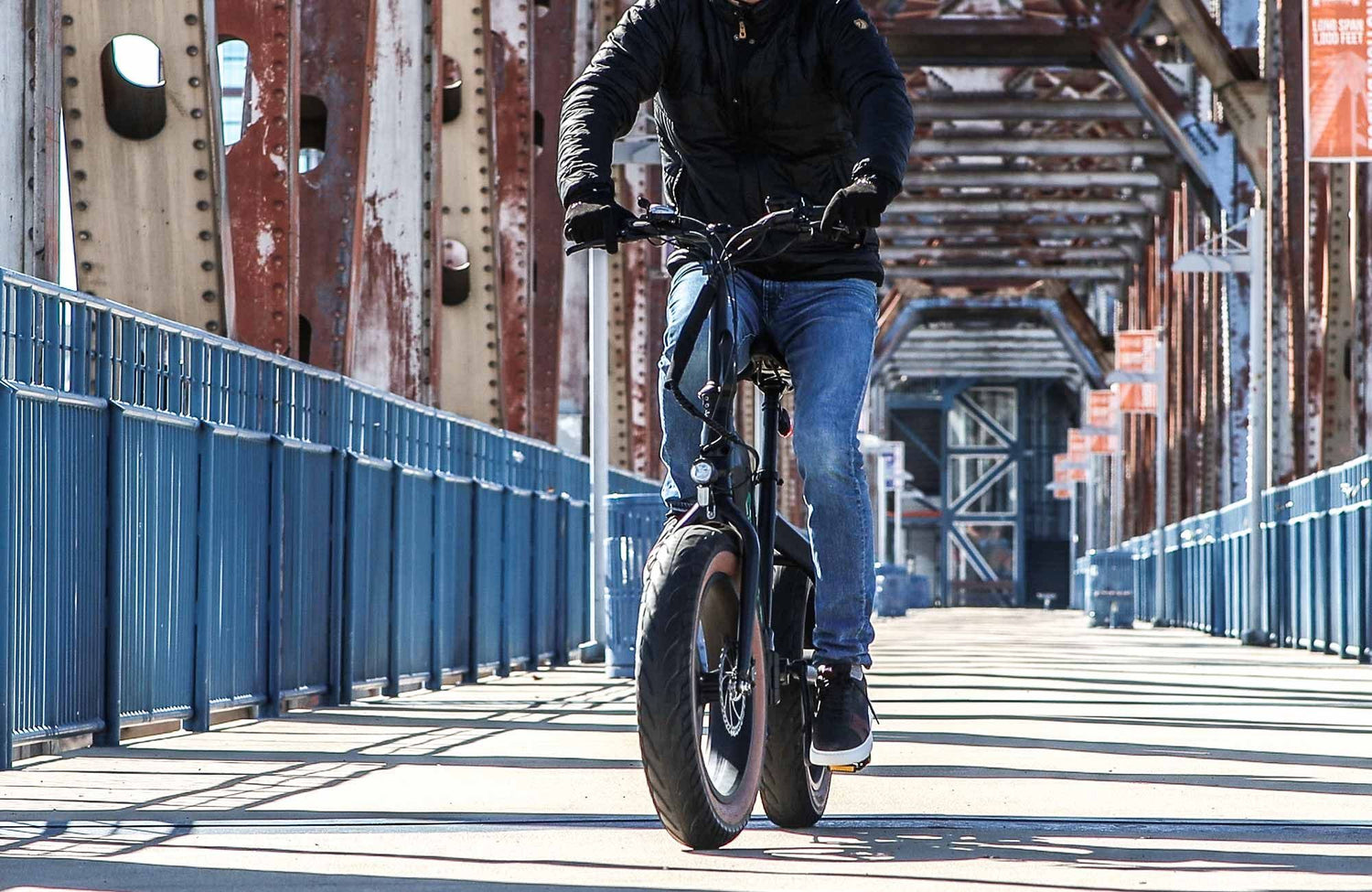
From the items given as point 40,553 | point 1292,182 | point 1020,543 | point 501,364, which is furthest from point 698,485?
point 1020,543

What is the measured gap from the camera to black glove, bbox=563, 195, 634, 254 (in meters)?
4.81

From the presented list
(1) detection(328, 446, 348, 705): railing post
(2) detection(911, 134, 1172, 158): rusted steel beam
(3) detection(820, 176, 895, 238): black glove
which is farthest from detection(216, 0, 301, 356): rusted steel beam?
(2) detection(911, 134, 1172, 158): rusted steel beam

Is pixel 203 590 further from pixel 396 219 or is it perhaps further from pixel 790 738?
pixel 396 219

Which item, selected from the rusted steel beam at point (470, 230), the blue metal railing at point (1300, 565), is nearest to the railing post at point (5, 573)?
the rusted steel beam at point (470, 230)

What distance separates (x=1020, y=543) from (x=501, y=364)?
7862 centimetres

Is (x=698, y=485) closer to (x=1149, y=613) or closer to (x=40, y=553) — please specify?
(x=40, y=553)

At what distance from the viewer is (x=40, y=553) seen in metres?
7.38

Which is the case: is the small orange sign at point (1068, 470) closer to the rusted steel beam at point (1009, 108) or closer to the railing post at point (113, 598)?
the rusted steel beam at point (1009, 108)

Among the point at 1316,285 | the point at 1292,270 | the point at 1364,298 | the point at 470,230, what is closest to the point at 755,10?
the point at 470,230

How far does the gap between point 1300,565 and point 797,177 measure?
18066 mm

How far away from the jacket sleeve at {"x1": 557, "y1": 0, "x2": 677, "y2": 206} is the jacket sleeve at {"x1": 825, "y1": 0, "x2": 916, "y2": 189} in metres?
0.38

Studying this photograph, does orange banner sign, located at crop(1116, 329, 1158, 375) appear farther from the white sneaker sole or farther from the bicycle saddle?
the white sneaker sole

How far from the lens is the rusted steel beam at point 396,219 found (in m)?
15.7

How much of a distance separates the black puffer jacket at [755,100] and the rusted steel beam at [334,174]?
8.27m
